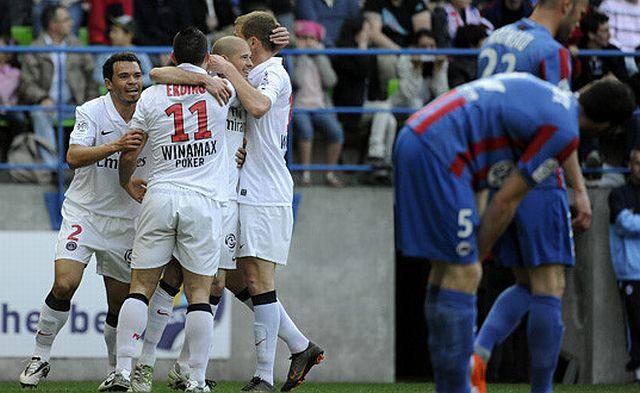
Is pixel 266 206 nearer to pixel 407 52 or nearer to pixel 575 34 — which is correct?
pixel 407 52

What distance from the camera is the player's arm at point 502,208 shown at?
6676mm

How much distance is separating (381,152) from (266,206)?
15.1 feet

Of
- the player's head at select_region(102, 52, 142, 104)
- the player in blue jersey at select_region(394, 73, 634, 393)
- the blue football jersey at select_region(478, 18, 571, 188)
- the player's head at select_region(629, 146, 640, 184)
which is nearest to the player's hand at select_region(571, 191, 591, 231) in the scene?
the blue football jersey at select_region(478, 18, 571, 188)

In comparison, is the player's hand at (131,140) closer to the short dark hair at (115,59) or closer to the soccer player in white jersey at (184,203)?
the soccer player in white jersey at (184,203)

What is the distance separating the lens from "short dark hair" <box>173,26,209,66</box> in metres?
8.89

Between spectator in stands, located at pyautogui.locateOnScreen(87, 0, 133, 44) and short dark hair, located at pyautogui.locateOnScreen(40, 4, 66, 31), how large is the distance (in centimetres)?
40

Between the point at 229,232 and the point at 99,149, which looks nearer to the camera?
the point at 99,149

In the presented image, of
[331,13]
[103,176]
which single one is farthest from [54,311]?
[331,13]

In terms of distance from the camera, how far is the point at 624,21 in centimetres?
1527

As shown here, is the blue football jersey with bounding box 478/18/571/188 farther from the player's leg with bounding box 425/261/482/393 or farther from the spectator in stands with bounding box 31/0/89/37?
the spectator in stands with bounding box 31/0/89/37

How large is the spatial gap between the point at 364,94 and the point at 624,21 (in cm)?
312

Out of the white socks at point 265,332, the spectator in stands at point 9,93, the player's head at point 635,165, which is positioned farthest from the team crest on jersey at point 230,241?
the player's head at point 635,165

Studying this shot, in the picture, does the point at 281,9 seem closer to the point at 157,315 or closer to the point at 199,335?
the point at 157,315

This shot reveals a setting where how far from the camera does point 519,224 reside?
766 centimetres
